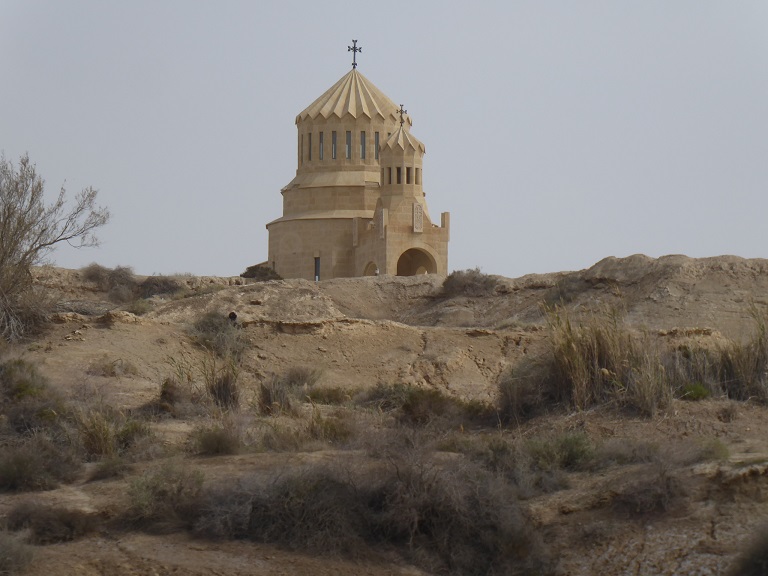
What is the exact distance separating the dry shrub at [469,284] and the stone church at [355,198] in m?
7.76

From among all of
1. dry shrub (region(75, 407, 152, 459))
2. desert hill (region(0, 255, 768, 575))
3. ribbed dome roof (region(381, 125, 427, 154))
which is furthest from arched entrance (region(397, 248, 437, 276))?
dry shrub (region(75, 407, 152, 459))

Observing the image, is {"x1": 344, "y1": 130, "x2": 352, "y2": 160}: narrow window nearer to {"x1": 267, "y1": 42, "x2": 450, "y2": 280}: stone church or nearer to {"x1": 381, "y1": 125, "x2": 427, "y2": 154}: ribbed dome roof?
{"x1": 267, "y1": 42, "x2": 450, "y2": 280}: stone church

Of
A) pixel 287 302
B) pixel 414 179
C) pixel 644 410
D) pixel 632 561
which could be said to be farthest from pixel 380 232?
pixel 632 561

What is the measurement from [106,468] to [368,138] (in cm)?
3946

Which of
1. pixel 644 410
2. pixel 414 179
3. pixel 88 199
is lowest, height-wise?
pixel 644 410

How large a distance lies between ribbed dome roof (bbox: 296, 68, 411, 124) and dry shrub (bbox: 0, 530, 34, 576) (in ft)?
138

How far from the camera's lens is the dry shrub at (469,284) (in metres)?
38.3

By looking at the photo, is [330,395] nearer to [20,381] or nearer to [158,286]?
[20,381]

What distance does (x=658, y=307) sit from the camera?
3184 cm

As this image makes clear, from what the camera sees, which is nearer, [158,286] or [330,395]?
[330,395]

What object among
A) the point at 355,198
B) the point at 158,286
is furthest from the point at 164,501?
the point at 355,198

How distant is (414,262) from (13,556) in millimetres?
39609

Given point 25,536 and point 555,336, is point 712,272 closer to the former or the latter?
point 555,336

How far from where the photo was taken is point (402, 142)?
1905 inches
